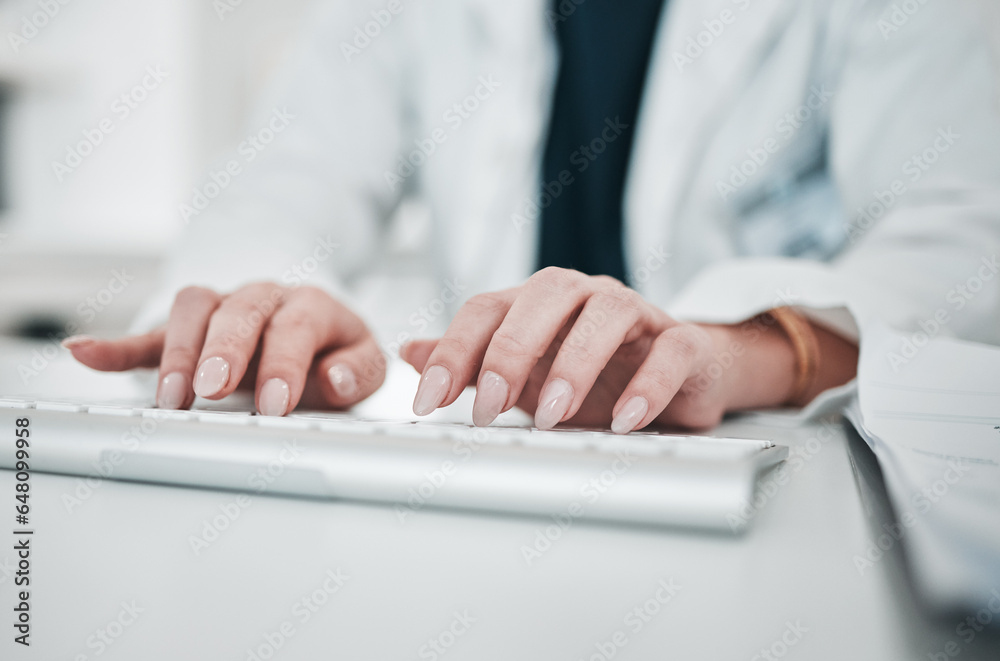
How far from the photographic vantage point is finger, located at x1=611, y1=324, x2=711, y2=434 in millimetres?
346

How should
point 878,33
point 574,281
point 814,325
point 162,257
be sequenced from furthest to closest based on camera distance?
point 162,257 < point 878,33 < point 814,325 < point 574,281

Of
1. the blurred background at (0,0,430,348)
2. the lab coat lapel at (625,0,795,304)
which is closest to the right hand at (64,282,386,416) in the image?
the lab coat lapel at (625,0,795,304)

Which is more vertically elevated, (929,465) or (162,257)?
(929,465)

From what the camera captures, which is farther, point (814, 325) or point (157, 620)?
point (814, 325)

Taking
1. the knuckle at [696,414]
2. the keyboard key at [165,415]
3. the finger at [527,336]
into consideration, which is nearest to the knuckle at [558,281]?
the finger at [527,336]

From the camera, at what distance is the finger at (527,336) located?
0.35 metres

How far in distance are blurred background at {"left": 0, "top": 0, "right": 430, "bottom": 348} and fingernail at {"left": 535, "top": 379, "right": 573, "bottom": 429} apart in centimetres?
246

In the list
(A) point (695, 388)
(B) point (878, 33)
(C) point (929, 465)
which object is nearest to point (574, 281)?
(A) point (695, 388)

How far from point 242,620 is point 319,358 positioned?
339 mm

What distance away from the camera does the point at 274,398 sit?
0.38 metres

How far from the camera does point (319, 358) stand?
50 centimetres

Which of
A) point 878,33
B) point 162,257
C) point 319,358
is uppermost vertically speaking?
point 878,33

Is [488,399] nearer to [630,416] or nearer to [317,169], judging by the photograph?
[630,416]

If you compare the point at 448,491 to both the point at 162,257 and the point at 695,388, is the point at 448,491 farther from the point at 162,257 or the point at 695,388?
the point at 162,257
